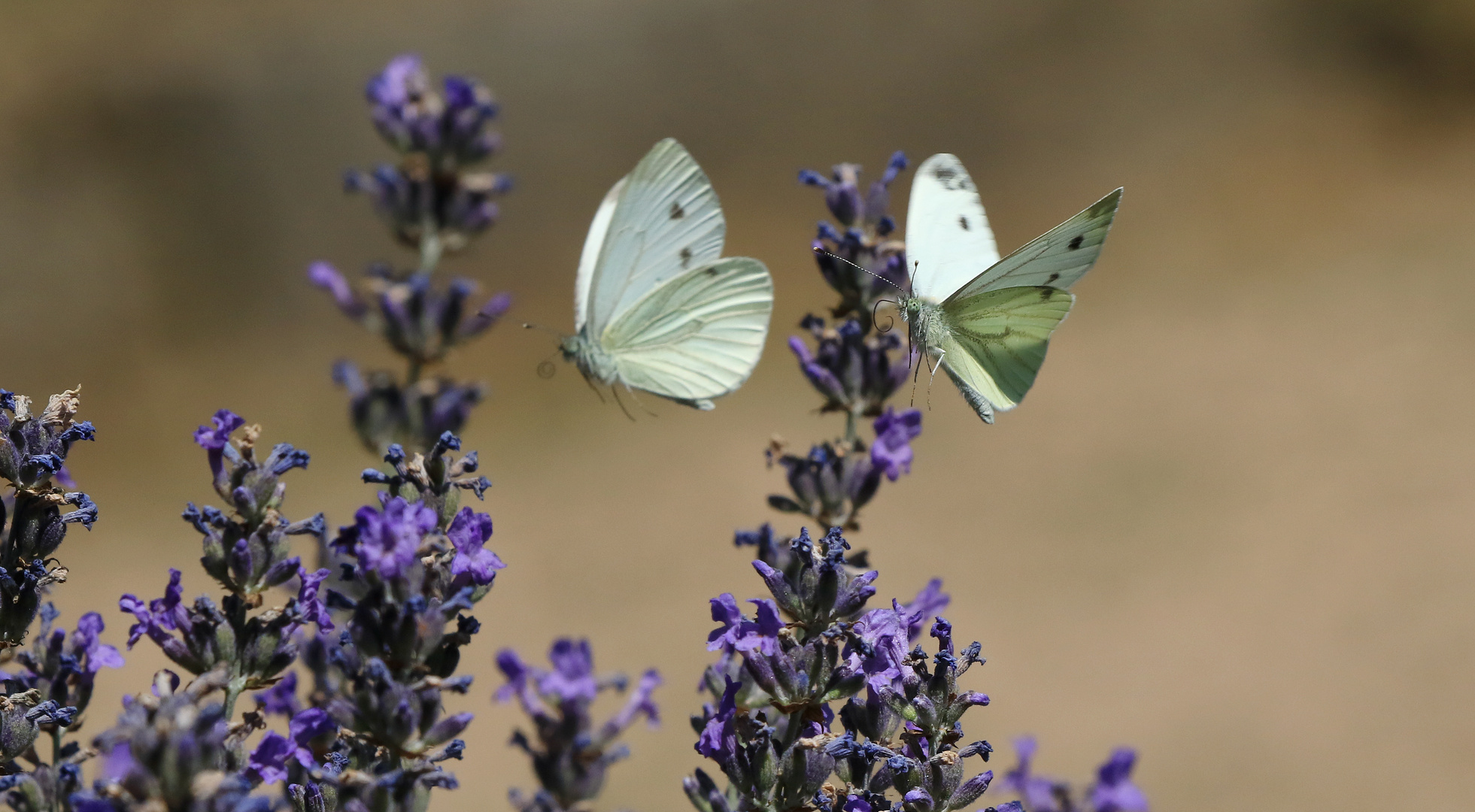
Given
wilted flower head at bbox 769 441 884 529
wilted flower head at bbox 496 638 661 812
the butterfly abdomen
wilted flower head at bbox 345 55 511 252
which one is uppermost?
wilted flower head at bbox 345 55 511 252

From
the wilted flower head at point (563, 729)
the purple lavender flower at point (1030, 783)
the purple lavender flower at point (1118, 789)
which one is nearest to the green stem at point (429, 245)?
the wilted flower head at point (563, 729)

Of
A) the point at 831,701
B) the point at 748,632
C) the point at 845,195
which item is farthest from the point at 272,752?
the point at 845,195

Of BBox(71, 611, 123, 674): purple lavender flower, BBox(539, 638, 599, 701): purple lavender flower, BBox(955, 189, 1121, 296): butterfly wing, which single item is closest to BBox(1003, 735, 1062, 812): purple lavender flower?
BBox(539, 638, 599, 701): purple lavender flower

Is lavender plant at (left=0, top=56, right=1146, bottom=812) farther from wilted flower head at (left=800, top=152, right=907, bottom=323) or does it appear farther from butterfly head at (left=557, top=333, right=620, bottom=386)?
butterfly head at (left=557, top=333, right=620, bottom=386)

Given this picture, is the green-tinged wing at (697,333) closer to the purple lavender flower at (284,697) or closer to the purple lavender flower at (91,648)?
the purple lavender flower at (284,697)

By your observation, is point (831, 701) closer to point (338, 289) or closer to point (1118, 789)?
point (1118, 789)

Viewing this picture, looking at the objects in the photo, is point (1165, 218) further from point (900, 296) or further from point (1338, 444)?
point (900, 296)

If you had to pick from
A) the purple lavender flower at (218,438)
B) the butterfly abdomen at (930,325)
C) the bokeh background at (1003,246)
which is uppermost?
the bokeh background at (1003,246)
